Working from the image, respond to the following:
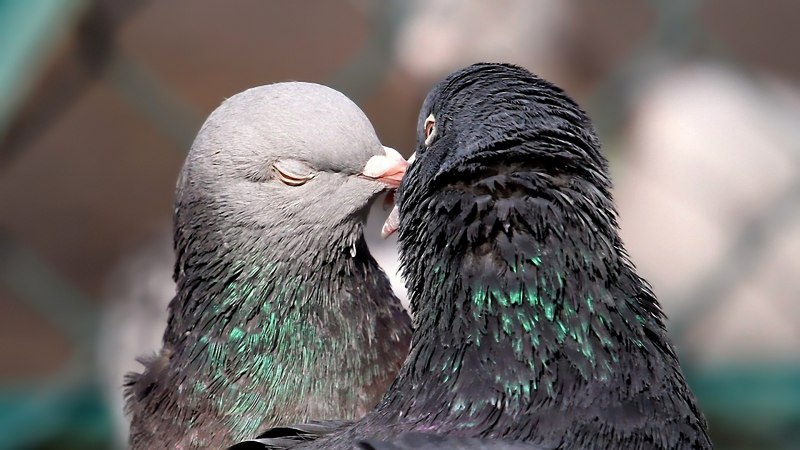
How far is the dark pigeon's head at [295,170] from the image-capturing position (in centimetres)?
305

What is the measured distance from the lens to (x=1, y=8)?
19.1ft

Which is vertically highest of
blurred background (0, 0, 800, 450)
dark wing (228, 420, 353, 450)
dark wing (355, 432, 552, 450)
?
blurred background (0, 0, 800, 450)

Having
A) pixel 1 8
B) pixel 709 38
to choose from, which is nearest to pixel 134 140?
pixel 1 8

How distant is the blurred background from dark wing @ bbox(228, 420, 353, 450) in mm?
3115

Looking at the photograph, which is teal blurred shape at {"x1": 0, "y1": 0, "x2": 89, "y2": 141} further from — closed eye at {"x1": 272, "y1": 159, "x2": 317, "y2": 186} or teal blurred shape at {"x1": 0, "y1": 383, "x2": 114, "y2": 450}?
closed eye at {"x1": 272, "y1": 159, "x2": 317, "y2": 186}

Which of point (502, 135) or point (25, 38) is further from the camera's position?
point (25, 38)

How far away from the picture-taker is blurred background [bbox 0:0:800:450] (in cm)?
637

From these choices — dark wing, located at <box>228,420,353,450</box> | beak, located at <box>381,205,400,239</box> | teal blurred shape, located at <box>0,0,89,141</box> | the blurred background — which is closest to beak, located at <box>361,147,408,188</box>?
beak, located at <box>381,205,400,239</box>

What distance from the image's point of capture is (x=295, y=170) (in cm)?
306

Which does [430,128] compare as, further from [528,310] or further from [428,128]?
[528,310]

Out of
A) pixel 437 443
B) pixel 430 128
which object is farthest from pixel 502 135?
pixel 437 443

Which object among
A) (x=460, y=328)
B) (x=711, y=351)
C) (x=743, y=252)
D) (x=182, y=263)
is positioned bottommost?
(x=460, y=328)

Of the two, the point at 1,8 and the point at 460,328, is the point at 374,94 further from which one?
the point at 460,328

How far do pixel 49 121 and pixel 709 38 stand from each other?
11.6ft
